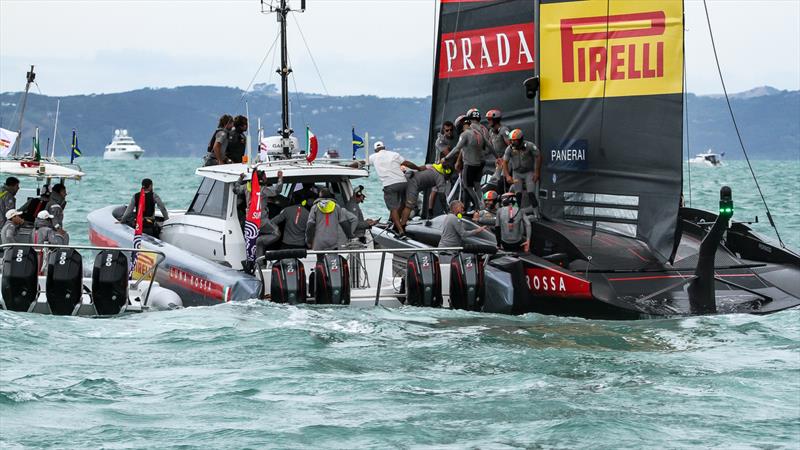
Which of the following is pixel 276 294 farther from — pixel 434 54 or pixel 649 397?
pixel 434 54

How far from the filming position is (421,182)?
1586 centimetres

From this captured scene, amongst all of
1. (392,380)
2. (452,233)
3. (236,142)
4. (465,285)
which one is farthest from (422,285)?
(236,142)

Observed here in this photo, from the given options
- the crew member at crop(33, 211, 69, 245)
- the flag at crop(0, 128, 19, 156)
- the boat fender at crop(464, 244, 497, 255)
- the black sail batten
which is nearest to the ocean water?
the boat fender at crop(464, 244, 497, 255)

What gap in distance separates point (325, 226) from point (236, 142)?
3426 millimetres

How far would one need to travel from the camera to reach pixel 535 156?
47.4 ft

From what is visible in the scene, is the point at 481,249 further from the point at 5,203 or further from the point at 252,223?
the point at 5,203

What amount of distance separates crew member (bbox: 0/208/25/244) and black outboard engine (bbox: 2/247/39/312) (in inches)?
78.1

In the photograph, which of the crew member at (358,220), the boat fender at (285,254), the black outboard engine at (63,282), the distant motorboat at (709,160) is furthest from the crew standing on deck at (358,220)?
the distant motorboat at (709,160)

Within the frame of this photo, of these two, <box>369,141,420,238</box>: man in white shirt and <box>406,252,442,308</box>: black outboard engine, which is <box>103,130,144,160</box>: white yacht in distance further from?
<box>406,252,442,308</box>: black outboard engine

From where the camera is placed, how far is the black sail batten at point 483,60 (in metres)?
17.3

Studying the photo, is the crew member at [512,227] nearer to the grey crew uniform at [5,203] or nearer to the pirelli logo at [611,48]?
the pirelli logo at [611,48]

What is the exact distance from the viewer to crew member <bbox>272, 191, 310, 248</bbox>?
13219mm

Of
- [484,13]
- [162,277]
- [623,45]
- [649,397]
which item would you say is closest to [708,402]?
[649,397]

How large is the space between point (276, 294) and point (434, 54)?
26.6 feet
